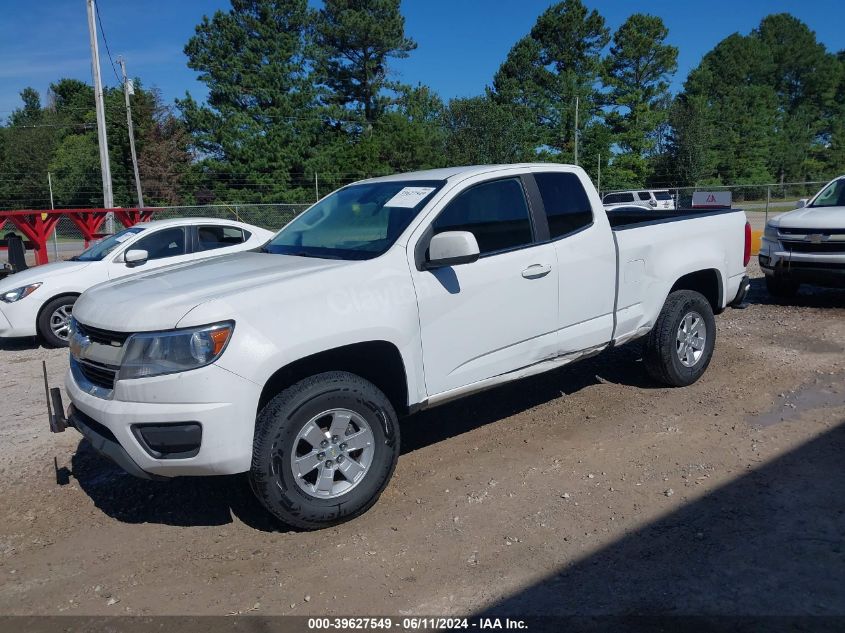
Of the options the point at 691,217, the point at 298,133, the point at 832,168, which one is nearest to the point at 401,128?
the point at 298,133

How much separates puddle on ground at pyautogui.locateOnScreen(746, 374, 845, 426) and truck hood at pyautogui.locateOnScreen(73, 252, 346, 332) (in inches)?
139

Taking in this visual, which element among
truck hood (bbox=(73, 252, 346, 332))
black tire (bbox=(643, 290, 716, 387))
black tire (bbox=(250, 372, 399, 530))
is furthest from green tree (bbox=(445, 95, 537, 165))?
black tire (bbox=(250, 372, 399, 530))

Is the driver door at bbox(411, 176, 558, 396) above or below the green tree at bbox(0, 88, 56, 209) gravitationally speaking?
below

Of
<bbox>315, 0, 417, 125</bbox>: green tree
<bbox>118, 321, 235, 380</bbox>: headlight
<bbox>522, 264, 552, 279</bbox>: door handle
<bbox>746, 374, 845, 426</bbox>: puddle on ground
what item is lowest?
<bbox>746, 374, 845, 426</bbox>: puddle on ground

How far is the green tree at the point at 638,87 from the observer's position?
175ft

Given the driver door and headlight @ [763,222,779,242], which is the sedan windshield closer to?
the driver door

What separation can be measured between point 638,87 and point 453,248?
57.6m

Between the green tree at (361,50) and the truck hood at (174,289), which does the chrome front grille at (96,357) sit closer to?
the truck hood at (174,289)

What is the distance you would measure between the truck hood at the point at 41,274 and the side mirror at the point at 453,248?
6403 millimetres

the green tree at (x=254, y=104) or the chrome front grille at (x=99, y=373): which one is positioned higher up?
the green tree at (x=254, y=104)

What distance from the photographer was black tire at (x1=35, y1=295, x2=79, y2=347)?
28.0ft

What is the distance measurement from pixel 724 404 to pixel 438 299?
2.90 m

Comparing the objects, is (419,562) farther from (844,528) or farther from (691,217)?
(691,217)

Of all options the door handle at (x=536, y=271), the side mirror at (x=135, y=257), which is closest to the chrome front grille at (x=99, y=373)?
the door handle at (x=536, y=271)
